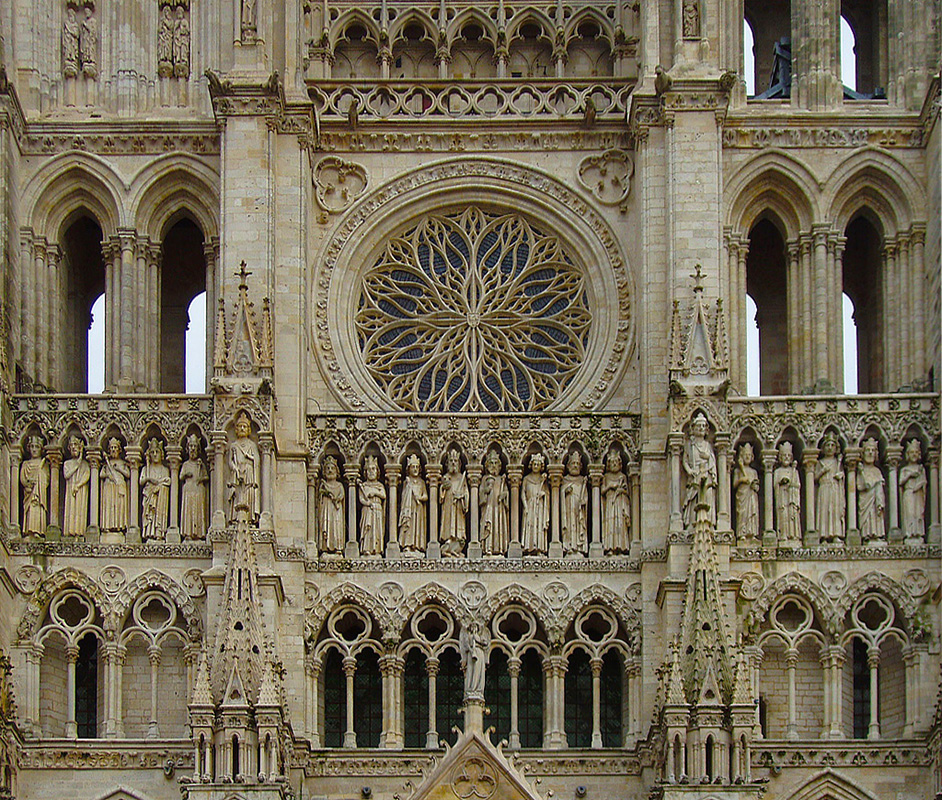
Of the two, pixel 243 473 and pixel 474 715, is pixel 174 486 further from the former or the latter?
pixel 474 715

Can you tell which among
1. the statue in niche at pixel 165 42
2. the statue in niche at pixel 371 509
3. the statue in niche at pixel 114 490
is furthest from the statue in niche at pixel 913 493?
the statue in niche at pixel 165 42

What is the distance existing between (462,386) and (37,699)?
22.8 ft

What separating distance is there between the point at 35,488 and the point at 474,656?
6048 millimetres

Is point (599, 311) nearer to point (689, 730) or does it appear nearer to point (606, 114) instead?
point (606, 114)

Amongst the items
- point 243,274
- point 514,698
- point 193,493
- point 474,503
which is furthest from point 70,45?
point 514,698

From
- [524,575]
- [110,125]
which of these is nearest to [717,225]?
[524,575]

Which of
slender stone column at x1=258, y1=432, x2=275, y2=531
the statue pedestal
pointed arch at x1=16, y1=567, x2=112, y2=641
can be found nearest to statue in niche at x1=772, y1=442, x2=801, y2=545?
the statue pedestal

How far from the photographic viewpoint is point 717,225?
39781mm

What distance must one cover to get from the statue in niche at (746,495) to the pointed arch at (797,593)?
706mm

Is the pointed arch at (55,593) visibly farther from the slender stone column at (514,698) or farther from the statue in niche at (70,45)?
the statue in niche at (70,45)

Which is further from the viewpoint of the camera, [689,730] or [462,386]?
[462,386]

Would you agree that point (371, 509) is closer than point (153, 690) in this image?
No

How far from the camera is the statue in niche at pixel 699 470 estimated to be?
38.3 m

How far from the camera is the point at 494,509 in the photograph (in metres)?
39.2
